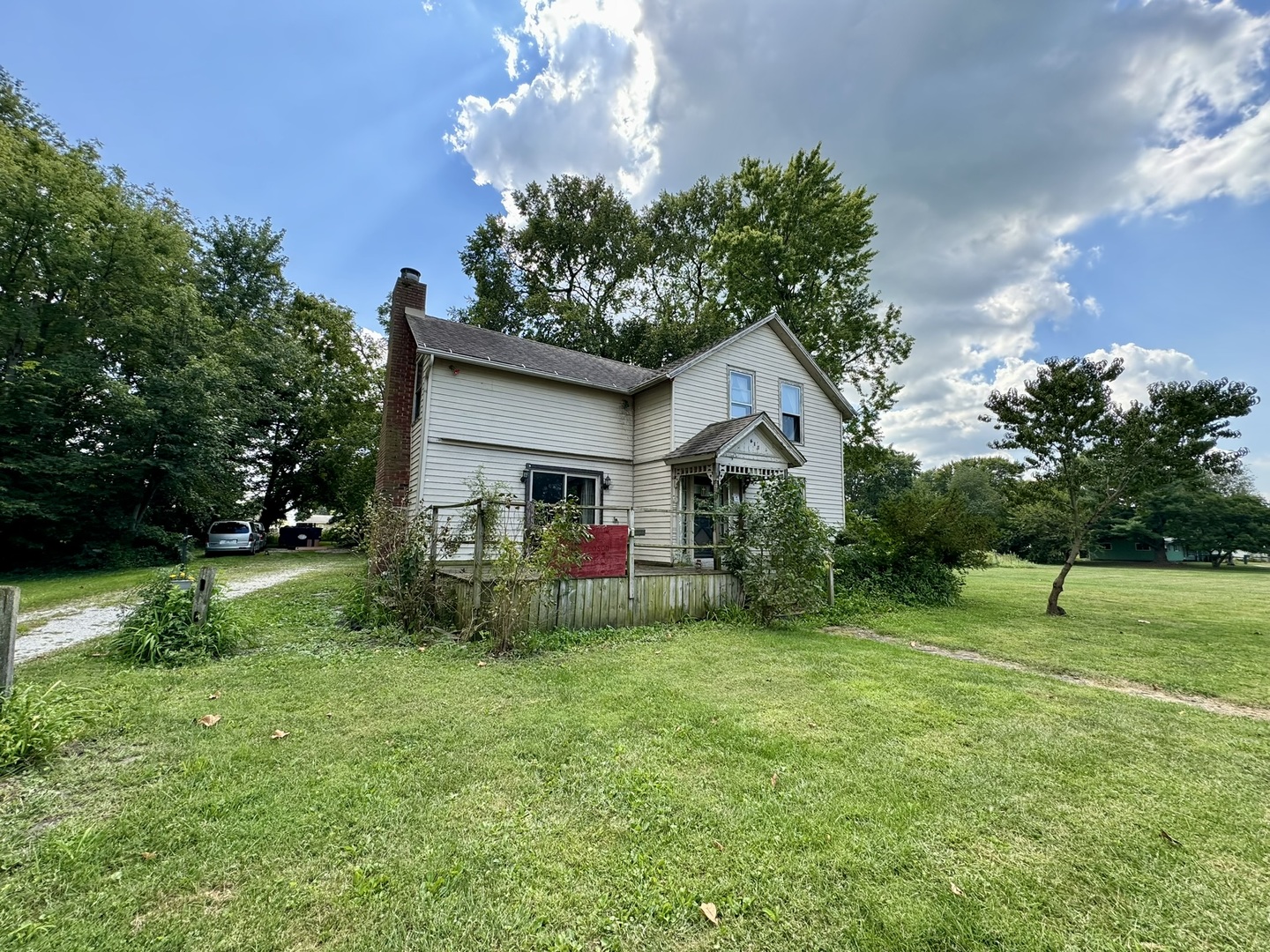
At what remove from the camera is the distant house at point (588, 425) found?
11031 mm

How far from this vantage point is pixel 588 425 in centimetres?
1297

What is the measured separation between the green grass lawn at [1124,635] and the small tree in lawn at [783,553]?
5.23 ft

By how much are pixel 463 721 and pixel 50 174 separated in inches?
931

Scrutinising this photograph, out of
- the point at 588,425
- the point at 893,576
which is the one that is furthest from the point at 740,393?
the point at 893,576

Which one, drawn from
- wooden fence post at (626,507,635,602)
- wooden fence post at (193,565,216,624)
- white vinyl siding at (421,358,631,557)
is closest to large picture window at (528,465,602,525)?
white vinyl siding at (421,358,631,557)

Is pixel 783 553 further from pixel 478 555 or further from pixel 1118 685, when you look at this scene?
pixel 478 555

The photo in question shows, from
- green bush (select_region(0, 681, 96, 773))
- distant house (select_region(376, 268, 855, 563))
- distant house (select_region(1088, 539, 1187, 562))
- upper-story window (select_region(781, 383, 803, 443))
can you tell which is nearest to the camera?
green bush (select_region(0, 681, 96, 773))

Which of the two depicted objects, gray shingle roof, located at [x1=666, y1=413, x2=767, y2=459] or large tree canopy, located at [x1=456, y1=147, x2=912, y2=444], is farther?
Answer: large tree canopy, located at [x1=456, y1=147, x2=912, y2=444]

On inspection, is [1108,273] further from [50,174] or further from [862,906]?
[50,174]

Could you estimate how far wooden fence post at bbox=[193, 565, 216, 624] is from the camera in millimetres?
5836

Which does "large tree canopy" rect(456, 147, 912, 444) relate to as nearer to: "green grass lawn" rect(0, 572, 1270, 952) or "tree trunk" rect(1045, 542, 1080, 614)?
"tree trunk" rect(1045, 542, 1080, 614)

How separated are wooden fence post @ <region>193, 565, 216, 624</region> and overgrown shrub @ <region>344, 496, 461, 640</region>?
1.96 metres

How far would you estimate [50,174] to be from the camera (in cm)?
1565

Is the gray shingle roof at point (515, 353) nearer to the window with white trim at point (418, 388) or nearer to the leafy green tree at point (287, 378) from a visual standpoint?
the window with white trim at point (418, 388)
